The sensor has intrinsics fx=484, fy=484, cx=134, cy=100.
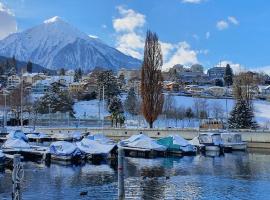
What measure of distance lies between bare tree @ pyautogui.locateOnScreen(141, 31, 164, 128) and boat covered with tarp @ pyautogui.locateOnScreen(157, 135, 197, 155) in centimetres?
1916

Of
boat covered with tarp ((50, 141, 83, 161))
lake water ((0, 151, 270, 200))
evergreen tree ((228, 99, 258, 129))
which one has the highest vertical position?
evergreen tree ((228, 99, 258, 129))

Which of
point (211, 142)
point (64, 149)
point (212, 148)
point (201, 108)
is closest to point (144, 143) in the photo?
point (212, 148)

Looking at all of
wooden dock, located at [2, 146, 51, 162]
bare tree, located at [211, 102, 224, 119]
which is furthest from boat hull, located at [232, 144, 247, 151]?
bare tree, located at [211, 102, 224, 119]

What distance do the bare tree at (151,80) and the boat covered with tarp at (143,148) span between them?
19548mm

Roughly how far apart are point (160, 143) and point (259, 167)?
1620 cm

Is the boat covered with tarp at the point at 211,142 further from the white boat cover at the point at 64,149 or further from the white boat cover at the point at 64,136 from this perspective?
the white boat cover at the point at 64,136

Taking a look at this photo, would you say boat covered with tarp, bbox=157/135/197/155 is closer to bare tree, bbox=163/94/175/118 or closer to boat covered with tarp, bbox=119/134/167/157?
boat covered with tarp, bbox=119/134/167/157

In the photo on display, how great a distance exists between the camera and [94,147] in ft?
161

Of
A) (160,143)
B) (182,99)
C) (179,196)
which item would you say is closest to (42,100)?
(182,99)

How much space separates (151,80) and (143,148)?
80.3 feet

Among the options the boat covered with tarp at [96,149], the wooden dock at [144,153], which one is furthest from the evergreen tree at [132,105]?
the boat covered with tarp at [96,149]

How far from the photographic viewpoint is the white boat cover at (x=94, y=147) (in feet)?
158

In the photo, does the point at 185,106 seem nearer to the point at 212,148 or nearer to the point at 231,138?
the point at 231,138

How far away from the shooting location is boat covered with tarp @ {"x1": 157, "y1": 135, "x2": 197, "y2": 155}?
183 feet
